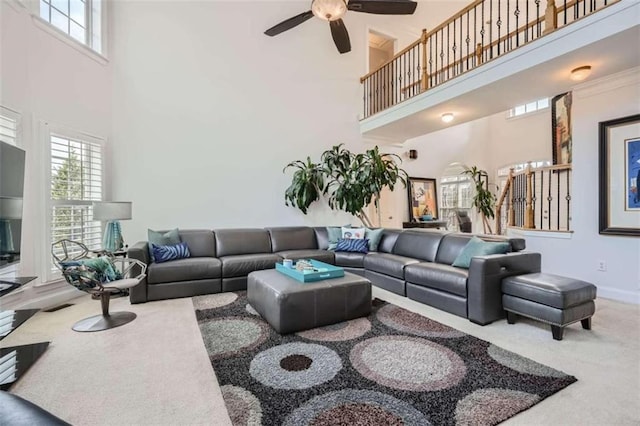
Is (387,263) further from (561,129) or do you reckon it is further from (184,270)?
(561,129)

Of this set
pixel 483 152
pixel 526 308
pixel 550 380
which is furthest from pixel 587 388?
pixel 483 152

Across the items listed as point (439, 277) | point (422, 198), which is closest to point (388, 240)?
point (439, 277)

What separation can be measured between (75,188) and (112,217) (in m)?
0.71

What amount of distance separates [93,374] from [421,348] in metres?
2.34

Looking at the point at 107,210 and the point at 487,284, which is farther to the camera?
the point at 107,210

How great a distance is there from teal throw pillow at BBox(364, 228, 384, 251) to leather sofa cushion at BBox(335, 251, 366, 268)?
0.27 m

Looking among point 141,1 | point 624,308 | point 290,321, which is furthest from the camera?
point 141,1

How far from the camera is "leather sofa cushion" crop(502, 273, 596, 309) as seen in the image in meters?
2.51

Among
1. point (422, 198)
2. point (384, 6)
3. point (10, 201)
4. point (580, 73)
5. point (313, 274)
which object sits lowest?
point (313, 274)

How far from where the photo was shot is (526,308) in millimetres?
2740

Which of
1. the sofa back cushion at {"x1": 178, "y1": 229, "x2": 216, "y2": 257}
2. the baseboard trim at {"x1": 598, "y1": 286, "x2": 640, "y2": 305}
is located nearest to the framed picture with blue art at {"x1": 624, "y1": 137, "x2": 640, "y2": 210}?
the baseboard trim at {"x1": 598, "y1": 286, "x2": 640, "y2": 305}

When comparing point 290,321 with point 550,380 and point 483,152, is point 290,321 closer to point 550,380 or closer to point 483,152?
point 550,380

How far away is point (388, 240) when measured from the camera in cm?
492

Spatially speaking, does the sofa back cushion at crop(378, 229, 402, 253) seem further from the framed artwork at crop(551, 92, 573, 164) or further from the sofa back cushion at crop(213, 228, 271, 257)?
the framed artwork at crop(551, 92, 573, 164)
